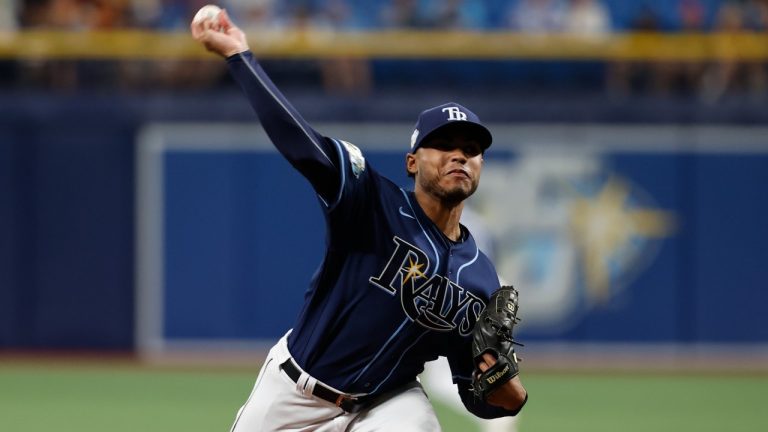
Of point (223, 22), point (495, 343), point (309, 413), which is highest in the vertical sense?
point (223, 22)

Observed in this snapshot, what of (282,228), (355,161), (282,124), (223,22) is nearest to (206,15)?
(223,22)

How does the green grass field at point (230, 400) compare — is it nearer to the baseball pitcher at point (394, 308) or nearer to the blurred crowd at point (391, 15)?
Result: the blurred crowd at point (391, 15)

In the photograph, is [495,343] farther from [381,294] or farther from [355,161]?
[355,161]

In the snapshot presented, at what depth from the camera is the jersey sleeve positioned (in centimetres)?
457

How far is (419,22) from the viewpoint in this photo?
15.4m

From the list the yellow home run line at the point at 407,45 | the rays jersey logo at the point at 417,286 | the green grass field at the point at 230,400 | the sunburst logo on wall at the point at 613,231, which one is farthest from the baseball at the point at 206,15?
the sunburst logo on wall at the point at 613,231

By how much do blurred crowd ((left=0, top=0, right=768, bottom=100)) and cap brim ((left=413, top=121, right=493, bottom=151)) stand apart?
10161mm

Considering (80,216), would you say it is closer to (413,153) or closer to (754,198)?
(754,198)

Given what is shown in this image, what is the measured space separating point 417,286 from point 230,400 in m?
6.77

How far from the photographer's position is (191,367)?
14211 millimetres

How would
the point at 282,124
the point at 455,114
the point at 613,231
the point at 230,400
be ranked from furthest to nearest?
the point at 613,231, the point at 230,400, the point at 455,114, the point at 282,124

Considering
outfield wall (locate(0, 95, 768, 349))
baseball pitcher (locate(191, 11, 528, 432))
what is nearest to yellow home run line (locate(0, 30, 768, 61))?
outfield wall (locate(0, 95, 768, 349))

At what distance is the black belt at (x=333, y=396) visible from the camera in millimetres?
5043

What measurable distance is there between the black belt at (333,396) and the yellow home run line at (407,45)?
10.2 metres
